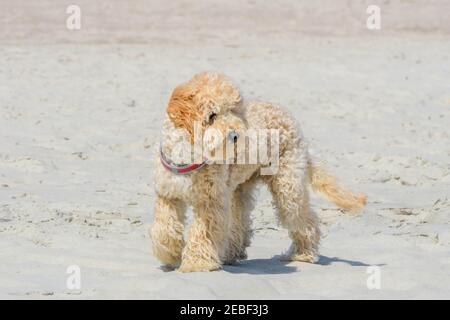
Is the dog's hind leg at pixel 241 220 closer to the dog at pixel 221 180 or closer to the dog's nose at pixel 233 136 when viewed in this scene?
the dog at pixel 221 180

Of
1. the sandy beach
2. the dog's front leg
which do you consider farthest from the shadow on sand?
the dog's front leg

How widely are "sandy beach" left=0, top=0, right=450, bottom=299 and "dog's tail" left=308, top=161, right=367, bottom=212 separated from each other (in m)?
0.33

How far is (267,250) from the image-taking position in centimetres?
756

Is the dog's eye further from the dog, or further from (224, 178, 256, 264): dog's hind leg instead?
(224, 178, 256, 264): dog's hind leg

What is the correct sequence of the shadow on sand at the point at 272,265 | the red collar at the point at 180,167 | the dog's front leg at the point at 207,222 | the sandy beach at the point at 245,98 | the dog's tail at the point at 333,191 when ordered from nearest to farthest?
the red collar at the point at 180,167 → the dog's front leg at the point at 207,222 → the sandy beach at the point at 245,98 → the shadow on sand at the point at 272,265 → the dog's tail at the point at 333,191

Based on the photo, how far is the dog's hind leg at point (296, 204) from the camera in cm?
677

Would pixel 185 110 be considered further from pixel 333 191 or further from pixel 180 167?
Answer: pixel 333 191

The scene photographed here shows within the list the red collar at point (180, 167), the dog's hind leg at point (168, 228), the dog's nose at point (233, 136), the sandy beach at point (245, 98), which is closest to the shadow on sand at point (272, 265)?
the sandy beach at point (245, 98)

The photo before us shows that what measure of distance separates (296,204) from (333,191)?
0.46 metres

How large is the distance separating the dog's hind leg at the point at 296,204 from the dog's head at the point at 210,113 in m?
0.95
